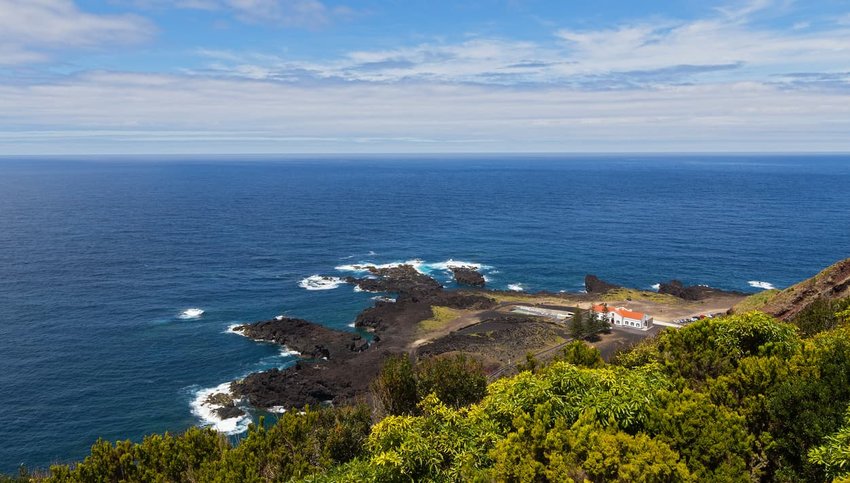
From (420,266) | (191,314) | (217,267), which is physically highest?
(217,267)

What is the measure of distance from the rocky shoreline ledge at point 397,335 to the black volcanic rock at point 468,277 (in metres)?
0.20

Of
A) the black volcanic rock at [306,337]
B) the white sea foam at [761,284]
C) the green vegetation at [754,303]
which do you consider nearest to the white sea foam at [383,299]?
the black volcanic rock at [306,337]

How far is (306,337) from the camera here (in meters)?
75.1

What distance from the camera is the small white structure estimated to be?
76.8 meters

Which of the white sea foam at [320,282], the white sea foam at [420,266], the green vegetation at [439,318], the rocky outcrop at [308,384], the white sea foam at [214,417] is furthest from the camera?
the white sea foam at [420,266]

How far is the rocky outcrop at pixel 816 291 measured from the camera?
4472 centimetres

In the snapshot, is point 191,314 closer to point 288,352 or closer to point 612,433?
point 288,352

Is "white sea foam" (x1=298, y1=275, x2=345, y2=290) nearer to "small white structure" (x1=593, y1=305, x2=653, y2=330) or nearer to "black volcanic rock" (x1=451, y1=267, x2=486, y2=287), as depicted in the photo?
"black volcanic rock" (x1=451, y1=267, x2=486, y2=287)

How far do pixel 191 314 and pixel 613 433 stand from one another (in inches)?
3143

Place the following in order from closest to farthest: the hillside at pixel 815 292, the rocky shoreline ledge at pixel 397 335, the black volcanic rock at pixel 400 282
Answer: the hillside at pixel 815 292 < the rocky shoreline ledge at pixel 397 335 < the black volcanic rock at pixel 400 282

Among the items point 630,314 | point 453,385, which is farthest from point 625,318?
point 453,385

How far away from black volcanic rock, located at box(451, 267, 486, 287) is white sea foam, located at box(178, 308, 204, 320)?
47.9m

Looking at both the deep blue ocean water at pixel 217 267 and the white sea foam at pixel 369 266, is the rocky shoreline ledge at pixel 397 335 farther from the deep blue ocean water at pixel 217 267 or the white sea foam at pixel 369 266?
the white sea foam at pixel 369 266

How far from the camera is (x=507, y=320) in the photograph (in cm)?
8044
